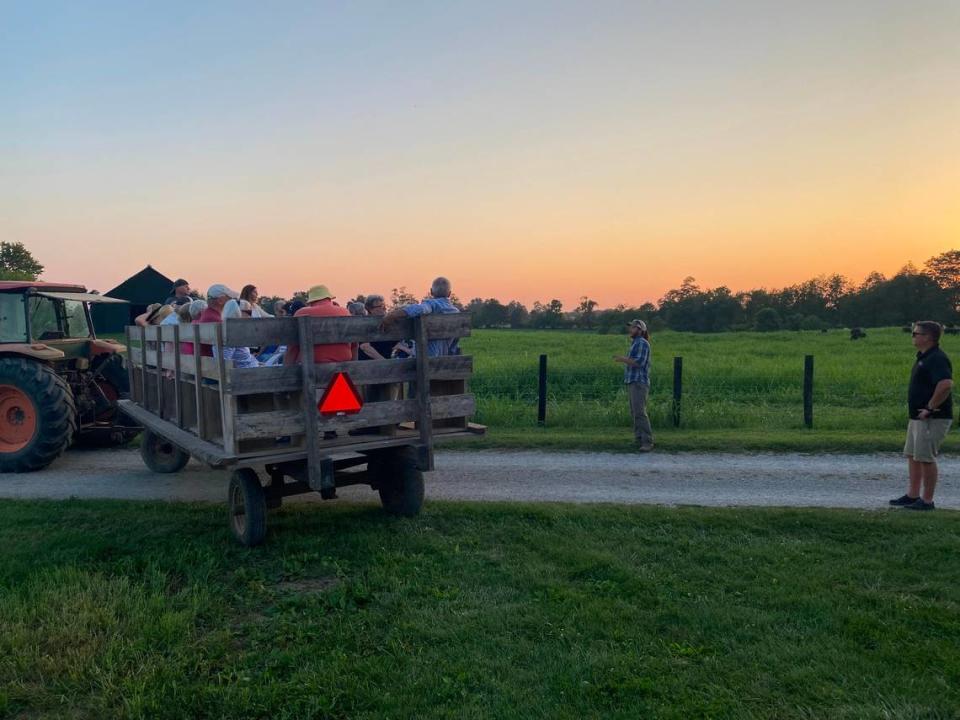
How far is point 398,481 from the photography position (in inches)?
249

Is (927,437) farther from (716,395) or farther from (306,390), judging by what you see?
(716,395)

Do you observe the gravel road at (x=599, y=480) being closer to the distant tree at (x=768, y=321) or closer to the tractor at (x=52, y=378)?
the tractor at (x=52, y=378)

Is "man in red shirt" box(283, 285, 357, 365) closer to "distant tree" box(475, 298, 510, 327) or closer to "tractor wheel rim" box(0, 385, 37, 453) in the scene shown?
"tractor wheel rim" box(0, 385, 37, 453)

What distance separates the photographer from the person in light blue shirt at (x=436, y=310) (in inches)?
233

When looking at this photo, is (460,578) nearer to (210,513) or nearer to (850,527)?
(210,513)

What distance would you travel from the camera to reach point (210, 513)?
6.68 metres

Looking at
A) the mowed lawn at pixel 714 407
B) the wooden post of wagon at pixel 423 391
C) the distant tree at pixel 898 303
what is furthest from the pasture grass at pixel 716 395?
the distant tree at pixel 898 303

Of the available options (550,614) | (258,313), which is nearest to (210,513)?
(258,313)

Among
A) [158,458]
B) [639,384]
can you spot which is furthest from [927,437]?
[158,458]

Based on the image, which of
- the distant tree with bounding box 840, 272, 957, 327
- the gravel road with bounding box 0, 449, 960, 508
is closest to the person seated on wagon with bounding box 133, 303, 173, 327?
the gravel road with bounding box 0, 449, 960, 508

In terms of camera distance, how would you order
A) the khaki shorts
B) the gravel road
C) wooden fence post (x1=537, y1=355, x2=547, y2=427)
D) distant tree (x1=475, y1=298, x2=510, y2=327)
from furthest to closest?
1. distant tree (x1=475, y1=298, x2=510, y2=327)
2. wooden fence post (x1=537, y1=355, x2=547, y2=427)
3. the gravel road
4. the khaki shorts

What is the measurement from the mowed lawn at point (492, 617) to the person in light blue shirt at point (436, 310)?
157 cm

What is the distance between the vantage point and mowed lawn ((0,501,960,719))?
3506 millimetres

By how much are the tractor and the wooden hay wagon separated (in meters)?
3.00
